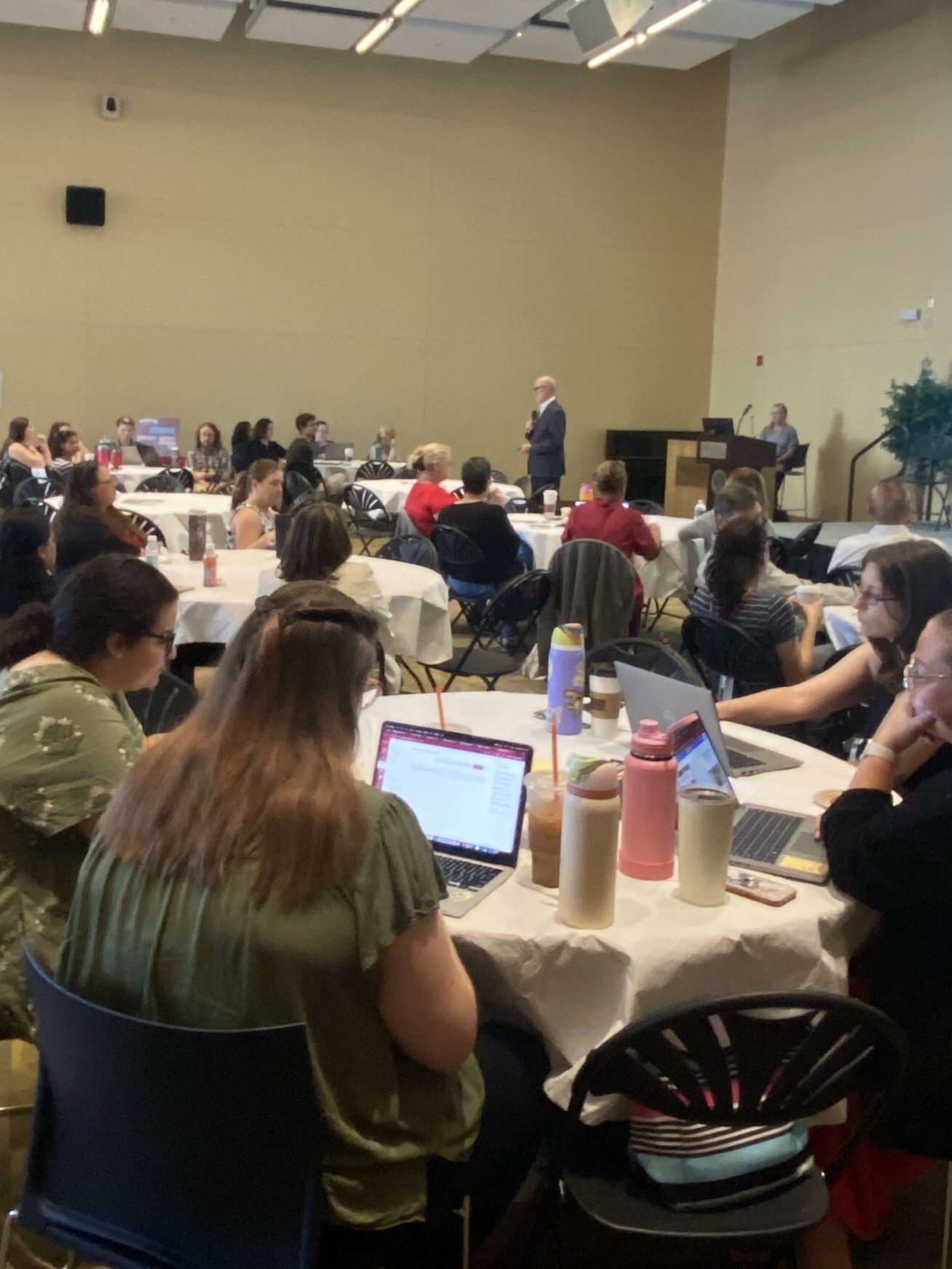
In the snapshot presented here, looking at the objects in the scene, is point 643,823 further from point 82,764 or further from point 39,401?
point 39,401

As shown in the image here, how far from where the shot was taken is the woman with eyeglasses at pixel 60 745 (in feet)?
6.22

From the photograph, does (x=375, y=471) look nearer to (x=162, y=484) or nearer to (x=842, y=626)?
(x=162, y=484)

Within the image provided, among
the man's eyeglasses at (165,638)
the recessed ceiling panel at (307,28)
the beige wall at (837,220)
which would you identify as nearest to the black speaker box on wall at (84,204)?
the recessed ceiling panel at (307,28)

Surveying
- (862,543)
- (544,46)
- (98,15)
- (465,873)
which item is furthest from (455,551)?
(544,46)

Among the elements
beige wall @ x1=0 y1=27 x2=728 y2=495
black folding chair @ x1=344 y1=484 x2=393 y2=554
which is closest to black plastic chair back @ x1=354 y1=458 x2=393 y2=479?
black folding chair @ x1=344 y1=484 x2=393 y2=554

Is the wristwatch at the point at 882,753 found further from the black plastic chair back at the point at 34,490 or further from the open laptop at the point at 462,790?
the black plastic chair back at the point at 34,490

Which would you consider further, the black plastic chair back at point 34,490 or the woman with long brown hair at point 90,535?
the black plastic chair back at point 34,490

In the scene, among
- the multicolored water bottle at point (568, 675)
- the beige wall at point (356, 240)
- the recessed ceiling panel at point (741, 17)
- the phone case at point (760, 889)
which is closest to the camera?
the phone case at point (760, 889)

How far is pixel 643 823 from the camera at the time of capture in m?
2.01

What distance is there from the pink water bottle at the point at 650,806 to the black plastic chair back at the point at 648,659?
0.95 metres

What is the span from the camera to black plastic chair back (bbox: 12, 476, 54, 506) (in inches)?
294

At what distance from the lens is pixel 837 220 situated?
1216 cm

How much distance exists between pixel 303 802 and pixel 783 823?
46.7 inches

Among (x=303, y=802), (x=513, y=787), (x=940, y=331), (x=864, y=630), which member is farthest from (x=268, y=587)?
(x=940, y=331)
